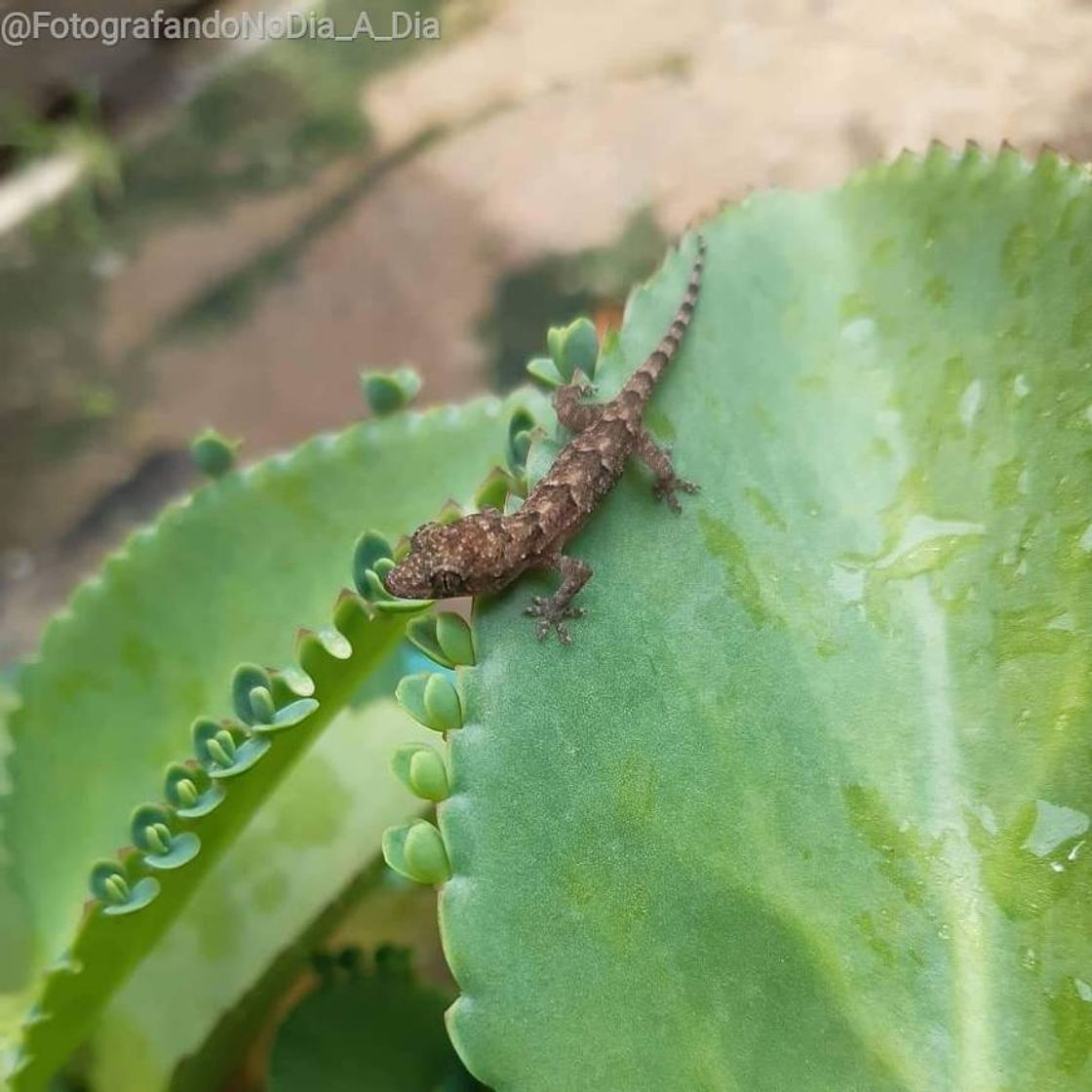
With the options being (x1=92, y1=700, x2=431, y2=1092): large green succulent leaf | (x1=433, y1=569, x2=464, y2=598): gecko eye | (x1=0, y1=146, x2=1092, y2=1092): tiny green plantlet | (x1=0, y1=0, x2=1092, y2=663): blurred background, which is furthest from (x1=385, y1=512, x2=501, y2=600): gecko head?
(x1=0, y1=0, x2=1092, y2=663): blurred background

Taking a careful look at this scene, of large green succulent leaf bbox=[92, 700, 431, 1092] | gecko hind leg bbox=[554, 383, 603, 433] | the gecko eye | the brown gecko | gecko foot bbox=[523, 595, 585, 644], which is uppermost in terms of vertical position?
gecko hind leg bbox=[554, 383, 603, 433]

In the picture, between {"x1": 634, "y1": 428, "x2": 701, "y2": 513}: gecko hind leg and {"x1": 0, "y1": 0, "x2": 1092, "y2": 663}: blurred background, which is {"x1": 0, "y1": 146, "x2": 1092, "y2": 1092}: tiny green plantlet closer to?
{"x1": 634, "y1": 428, "x2": 701, "y2": 513}: gecko hind leg

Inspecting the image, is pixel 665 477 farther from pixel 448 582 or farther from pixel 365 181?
pixel 365 181

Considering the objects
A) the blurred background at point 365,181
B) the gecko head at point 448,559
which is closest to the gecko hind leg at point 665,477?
the gecko head at point 448,559

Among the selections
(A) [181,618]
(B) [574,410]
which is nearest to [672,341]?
(B) [574,410]

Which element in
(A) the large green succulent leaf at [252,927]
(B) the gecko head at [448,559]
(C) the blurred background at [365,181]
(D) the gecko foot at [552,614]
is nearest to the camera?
(D) the gecko foot at [552,614]

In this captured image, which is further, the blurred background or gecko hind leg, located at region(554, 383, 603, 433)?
the blurred background

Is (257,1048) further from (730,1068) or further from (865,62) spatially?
(865,62)

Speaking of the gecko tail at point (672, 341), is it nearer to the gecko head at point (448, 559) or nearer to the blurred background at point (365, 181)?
the gecko head at point (448, 559)
